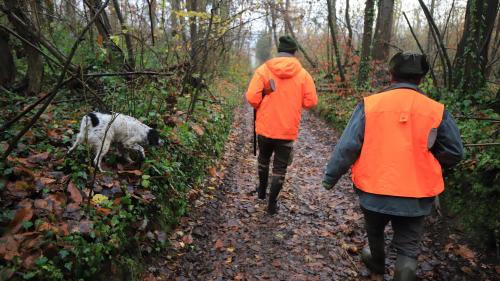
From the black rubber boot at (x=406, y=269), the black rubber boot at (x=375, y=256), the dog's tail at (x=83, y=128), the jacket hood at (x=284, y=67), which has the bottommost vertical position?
→ the black rubber boot at (x=375, y=256)

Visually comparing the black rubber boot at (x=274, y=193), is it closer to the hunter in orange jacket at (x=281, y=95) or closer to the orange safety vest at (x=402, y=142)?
the hunter in orange jacket at (x=281, y=95)

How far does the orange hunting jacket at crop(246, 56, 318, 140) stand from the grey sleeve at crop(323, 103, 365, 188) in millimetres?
1670

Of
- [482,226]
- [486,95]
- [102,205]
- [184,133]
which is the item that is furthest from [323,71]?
[102,205]

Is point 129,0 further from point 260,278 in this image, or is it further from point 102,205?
point 260,278

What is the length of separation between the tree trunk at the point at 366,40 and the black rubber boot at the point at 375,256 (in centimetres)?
978

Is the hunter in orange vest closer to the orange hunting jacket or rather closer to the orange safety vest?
the orange safety vest

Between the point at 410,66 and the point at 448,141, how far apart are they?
72 centimetres

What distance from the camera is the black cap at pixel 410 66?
9.46 feet

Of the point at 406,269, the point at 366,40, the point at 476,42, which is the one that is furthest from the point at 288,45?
the point at 366,40

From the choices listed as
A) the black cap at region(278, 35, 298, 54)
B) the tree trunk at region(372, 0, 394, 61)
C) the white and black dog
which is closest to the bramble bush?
the white and black dog

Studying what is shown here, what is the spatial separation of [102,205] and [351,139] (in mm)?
2622

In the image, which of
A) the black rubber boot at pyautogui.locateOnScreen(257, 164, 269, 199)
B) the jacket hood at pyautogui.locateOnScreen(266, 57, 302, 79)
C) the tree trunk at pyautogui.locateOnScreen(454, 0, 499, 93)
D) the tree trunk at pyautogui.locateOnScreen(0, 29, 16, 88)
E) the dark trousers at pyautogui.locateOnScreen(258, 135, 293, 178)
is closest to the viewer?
the jacket hood at pyautogui.locateOnScreen(266, 57, 302, 79)

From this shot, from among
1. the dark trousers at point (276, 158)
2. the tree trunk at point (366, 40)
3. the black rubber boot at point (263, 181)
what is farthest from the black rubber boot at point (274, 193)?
the tree trunk at point (366, 40)

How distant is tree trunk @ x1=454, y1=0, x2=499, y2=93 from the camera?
264 inches
